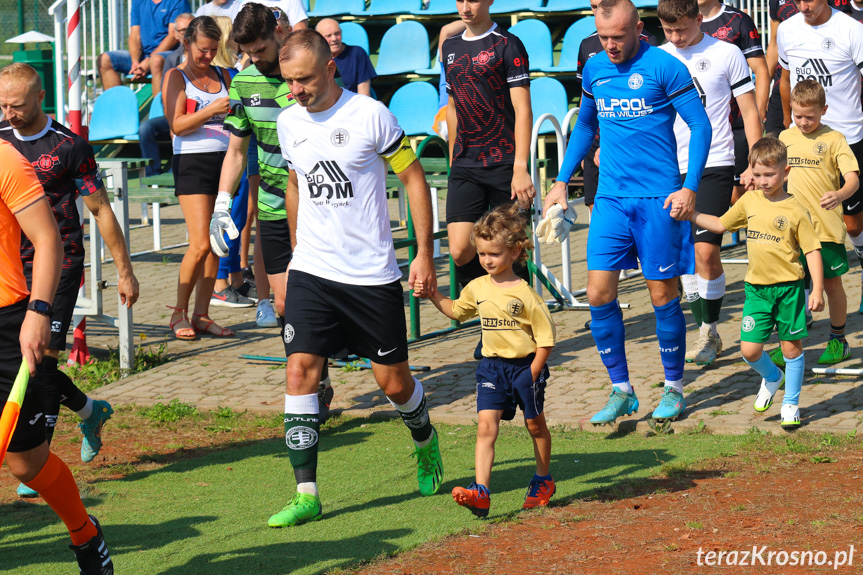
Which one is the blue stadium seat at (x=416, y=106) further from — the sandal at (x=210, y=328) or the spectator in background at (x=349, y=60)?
the sandal at (x=210, y=328)

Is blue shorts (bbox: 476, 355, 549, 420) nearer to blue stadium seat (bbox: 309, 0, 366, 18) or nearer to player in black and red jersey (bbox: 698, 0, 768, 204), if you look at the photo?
player in black and red jersey (bbox: 698, 0, 768, 204)

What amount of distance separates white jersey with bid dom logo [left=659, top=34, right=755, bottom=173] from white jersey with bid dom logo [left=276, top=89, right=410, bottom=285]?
123 inches

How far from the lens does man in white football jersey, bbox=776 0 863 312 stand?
862 cm

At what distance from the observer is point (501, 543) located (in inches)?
193

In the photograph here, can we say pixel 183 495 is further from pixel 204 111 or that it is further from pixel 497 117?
pixel 204 111

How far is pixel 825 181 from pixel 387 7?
38.2 ft

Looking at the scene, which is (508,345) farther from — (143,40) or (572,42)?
(143,40)

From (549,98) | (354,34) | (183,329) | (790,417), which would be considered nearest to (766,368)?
(790,417)

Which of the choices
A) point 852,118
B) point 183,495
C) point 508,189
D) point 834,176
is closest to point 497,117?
point 508,189

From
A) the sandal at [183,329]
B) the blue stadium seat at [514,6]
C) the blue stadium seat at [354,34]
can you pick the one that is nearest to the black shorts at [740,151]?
the sandal at [183,329]

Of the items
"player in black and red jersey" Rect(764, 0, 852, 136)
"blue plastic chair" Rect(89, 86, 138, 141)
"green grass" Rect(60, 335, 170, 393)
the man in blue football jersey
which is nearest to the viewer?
the man in blue football jersey

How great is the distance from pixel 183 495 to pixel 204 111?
162 inches

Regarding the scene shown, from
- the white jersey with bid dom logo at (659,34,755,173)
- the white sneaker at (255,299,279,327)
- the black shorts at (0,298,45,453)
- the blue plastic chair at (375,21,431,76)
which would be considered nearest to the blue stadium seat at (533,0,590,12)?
the blue plastic chair at (375,21,431,76)

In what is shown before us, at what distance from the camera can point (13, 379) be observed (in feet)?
14.3
